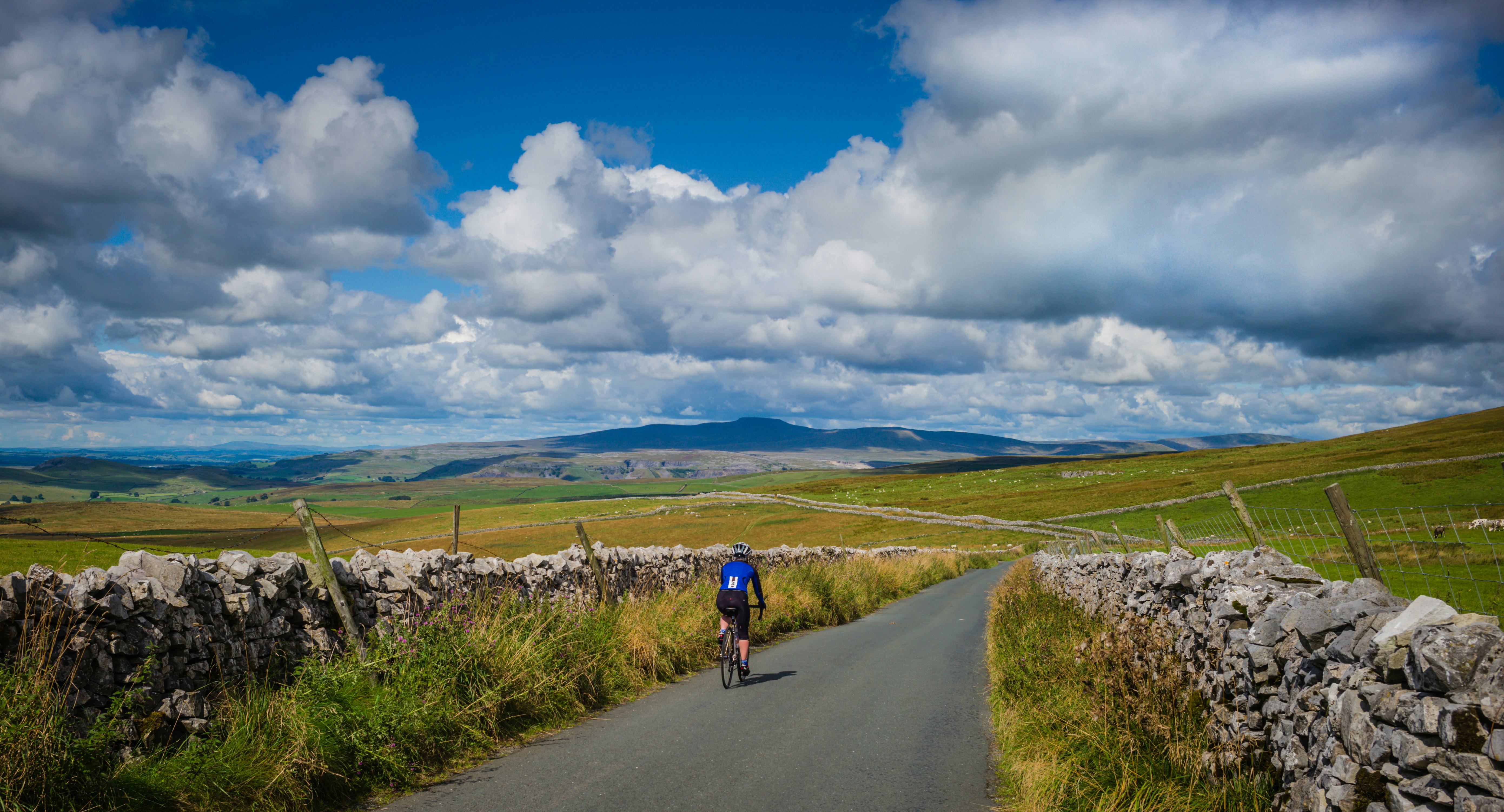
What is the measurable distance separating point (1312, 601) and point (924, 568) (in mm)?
33269

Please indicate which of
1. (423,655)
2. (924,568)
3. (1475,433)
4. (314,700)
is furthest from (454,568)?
(1475,433)

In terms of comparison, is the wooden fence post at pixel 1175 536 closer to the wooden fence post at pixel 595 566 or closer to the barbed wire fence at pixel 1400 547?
the barbed wire fence at pixel 1400 547

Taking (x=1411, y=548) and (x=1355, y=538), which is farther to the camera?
(x=1411, y=548)

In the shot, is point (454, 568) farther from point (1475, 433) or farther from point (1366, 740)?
point (1475, 433)

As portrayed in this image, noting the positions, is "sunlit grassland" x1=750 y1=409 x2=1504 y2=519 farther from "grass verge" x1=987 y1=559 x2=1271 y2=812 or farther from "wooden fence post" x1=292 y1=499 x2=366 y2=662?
"wooden fence post" x1=292 y1=499 x2=366 y2=662

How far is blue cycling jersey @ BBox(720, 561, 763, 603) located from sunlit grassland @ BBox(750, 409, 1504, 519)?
37.5 m

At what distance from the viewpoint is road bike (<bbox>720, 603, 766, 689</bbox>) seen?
490 inches

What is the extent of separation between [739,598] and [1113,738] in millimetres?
7150

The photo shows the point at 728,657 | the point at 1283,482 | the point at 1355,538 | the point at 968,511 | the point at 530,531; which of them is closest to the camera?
the point at 1355,538

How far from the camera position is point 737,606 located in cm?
1322

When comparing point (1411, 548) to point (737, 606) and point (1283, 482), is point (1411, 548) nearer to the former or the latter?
point (737, 606)

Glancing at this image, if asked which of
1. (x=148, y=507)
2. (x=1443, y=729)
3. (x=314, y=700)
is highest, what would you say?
(x=1443, y=729)

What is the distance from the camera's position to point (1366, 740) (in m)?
4.20

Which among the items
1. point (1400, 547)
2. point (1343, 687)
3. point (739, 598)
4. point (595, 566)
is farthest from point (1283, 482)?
point (1343, 687)
